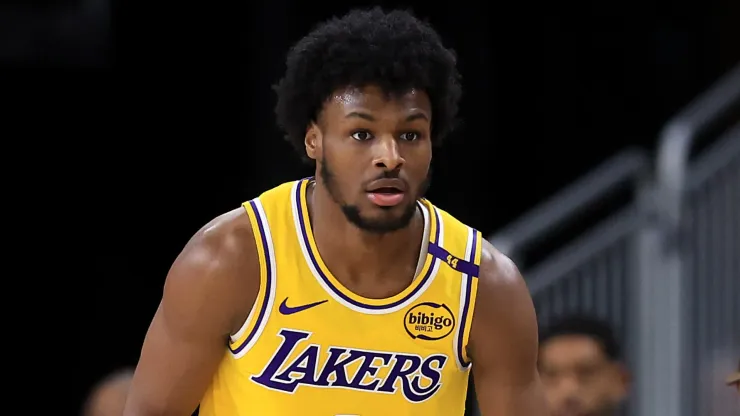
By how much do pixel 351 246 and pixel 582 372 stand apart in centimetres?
180

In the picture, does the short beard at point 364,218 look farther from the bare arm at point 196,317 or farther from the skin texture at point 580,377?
the skin texture at point 580,377

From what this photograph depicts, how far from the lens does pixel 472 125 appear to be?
6828 mm

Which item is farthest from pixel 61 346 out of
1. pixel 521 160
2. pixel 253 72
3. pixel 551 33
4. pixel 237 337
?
pixel 237 337

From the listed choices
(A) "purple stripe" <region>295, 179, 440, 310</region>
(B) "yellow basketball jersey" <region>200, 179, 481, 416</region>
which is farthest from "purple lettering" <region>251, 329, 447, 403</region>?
(A) "purple stripe" <region>295, 179, 440, 310</region>

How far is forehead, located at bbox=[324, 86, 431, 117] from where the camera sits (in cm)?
310

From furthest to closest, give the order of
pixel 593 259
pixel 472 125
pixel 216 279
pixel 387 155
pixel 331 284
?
pixel 472 125, pixel 593 259, pixel 331 284, pixel 216 279, pixel 387 155

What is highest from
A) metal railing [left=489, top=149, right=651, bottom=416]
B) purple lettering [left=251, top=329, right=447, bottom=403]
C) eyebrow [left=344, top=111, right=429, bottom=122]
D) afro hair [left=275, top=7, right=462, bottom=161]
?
metal railing [left=489, top=149, right=651, bottom=416]

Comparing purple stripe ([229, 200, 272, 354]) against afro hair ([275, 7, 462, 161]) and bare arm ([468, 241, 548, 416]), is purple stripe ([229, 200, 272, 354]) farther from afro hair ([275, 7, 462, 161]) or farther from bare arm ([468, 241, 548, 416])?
bare arm ([468, 241, 548, 416])

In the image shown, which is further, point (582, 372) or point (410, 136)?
point (582, 372)

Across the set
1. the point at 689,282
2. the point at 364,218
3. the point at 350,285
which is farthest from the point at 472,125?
the point at 364,218

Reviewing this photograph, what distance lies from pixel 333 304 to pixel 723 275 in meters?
2.61

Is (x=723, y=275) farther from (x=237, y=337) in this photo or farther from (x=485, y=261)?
(x=237, y=337)

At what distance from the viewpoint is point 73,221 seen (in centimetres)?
659

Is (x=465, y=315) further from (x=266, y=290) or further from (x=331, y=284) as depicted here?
(x=266, y=290)
